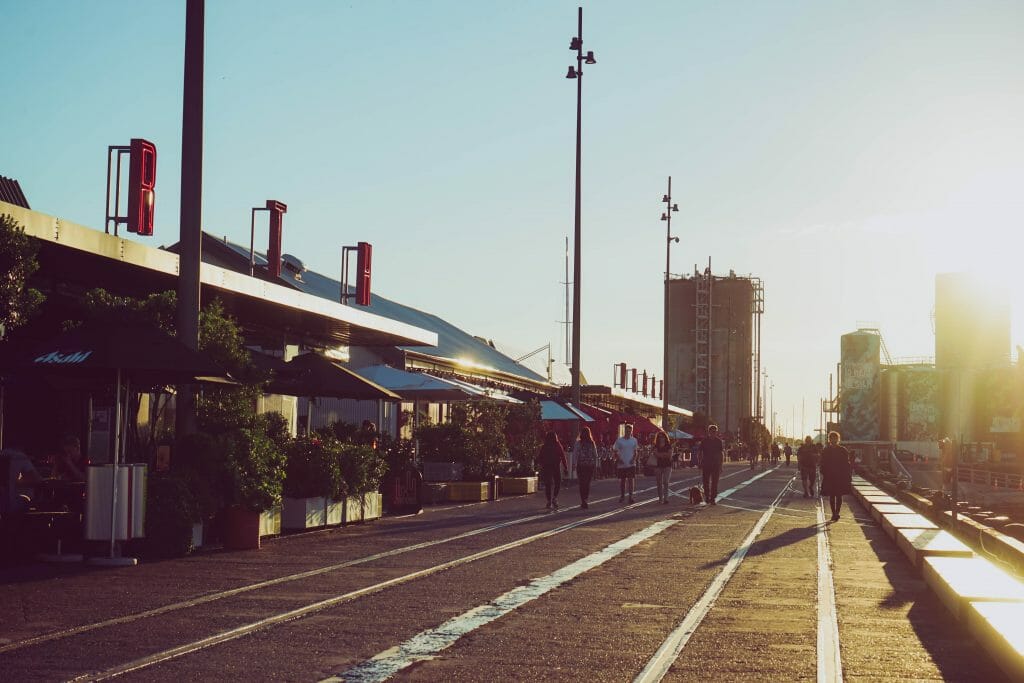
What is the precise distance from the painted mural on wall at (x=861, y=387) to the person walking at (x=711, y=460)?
147628 mm

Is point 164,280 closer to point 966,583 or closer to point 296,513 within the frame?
point 296,513

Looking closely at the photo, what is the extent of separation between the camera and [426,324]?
55812 millimetres

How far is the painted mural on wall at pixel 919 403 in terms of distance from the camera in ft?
595

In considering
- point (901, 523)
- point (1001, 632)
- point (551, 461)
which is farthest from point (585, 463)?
point (1001, 632)

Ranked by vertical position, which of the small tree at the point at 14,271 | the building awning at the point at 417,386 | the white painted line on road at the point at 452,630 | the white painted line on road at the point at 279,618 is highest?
the small tree at the point at 14,271

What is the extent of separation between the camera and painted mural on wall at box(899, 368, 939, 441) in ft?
595

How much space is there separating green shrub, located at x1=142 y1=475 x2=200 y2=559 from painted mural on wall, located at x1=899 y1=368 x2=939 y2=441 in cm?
17740

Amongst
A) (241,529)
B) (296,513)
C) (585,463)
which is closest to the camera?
(241,529)

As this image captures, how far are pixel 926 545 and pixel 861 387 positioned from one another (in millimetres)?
166496

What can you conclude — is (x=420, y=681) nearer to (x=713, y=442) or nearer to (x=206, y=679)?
(x=206, y=679)

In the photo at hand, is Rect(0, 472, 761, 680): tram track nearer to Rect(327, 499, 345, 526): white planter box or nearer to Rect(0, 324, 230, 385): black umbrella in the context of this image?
Rect(327, 499, 345, 526): white planter box

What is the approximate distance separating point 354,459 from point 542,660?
38.9 ft

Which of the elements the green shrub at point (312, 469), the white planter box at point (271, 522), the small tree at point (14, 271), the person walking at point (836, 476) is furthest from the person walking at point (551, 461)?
the small tree at point (14, 271)

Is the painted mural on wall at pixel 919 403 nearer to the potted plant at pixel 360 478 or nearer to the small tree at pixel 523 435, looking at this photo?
the small tree at pixel 523 435
